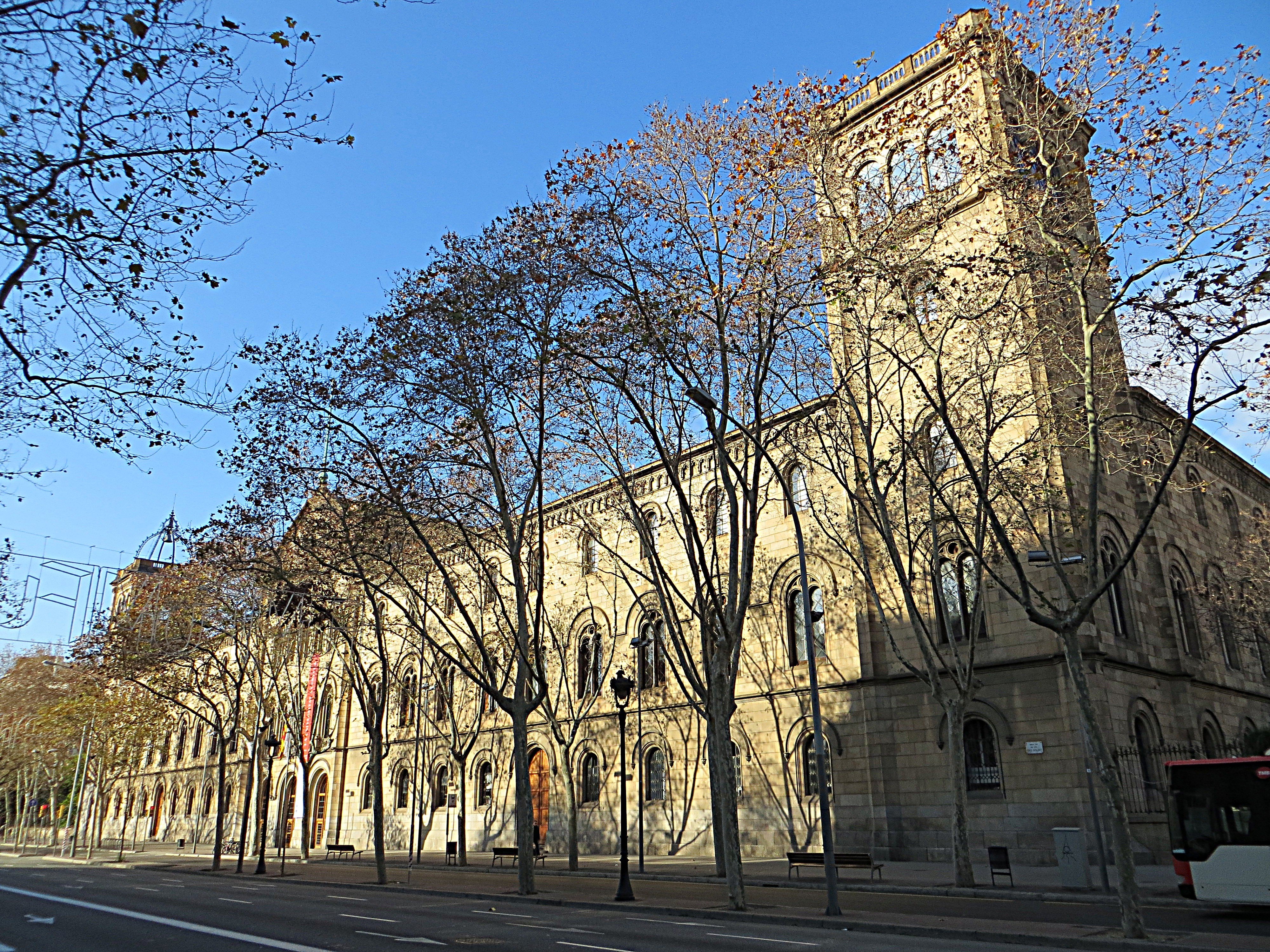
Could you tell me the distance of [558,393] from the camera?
812 inches

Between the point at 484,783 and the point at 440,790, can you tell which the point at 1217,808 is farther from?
the point at 440,790

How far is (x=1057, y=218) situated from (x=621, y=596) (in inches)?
869

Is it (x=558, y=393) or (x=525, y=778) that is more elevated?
(x=558, y=393)

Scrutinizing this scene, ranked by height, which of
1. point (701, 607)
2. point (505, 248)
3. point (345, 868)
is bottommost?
point (345, 868)

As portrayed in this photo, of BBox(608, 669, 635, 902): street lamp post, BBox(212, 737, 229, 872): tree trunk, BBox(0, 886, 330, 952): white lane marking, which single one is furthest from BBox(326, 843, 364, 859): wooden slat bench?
BBox(608, 669, 635, 902): street lamp post

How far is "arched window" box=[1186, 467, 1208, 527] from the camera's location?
98.7 feet

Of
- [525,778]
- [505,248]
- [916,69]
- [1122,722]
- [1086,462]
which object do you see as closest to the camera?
[505,248]

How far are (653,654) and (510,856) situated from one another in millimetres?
9095

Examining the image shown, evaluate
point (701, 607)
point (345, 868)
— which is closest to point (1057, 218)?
point (701, 607)

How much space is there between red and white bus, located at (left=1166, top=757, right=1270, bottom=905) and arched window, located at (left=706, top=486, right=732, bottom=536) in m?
10.1

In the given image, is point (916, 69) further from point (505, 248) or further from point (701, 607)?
point (701, 607)

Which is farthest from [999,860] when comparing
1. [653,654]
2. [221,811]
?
[221,811]

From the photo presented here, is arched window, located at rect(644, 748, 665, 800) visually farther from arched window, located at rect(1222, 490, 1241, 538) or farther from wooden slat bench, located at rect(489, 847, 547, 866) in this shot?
arched window, located at rect(1222, 490, 1241, 538)

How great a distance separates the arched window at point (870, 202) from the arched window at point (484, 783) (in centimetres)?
2913
